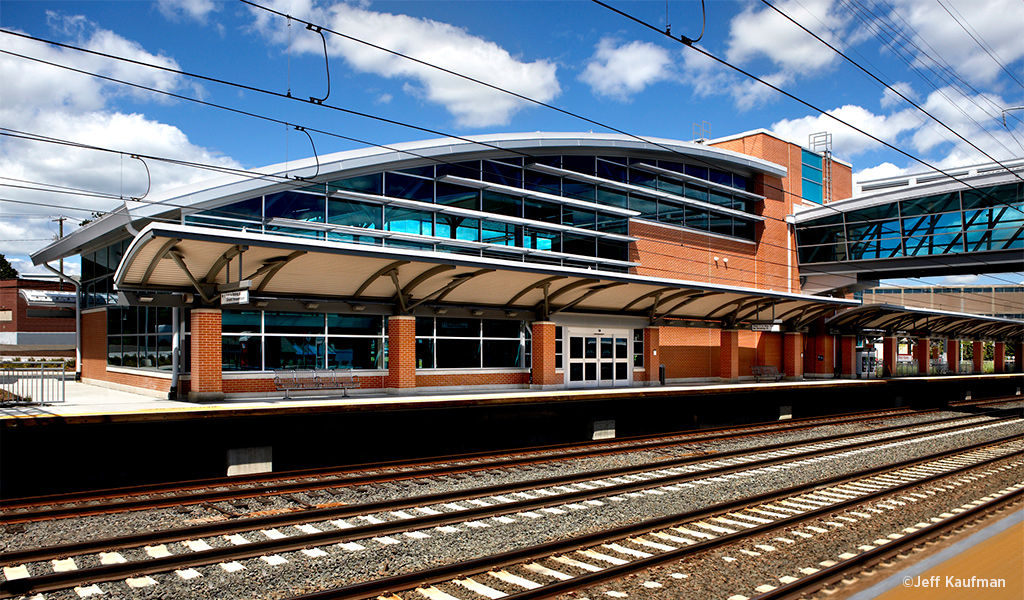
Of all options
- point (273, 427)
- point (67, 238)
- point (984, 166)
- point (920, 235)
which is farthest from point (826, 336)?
point (67, 238)

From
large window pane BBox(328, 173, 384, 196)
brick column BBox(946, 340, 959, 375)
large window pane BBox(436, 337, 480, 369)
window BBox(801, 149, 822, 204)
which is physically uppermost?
window BBox(801, 149, 822, 204)

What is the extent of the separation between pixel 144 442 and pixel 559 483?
283 inches

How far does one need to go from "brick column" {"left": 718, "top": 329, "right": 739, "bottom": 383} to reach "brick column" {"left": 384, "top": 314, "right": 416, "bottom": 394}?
15406 mm

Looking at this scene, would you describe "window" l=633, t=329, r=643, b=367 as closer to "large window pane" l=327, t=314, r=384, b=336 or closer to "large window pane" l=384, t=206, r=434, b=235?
"large window pane" l=384, t=206, r=434, b=235

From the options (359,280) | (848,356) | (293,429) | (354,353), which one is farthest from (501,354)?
(848,356)

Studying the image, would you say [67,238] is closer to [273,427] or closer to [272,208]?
[272,208]

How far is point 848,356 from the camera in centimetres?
3778

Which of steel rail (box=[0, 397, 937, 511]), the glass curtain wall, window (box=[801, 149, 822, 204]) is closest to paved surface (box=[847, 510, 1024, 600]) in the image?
steel rail (box=[0, 397, 937, 511])

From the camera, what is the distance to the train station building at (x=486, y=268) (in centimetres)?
1614

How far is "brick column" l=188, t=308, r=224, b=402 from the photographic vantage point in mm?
15805

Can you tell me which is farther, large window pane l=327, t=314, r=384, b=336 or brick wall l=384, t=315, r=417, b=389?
large window pane l=327, t=314, r=384, b=336

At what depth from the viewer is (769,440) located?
18.3 m

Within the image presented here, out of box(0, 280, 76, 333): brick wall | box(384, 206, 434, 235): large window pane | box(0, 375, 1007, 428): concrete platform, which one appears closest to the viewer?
box(0, 375, 1007, 428): concrete platform

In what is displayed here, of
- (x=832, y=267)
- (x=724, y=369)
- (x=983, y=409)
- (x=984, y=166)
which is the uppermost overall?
(x=984, y=166)
